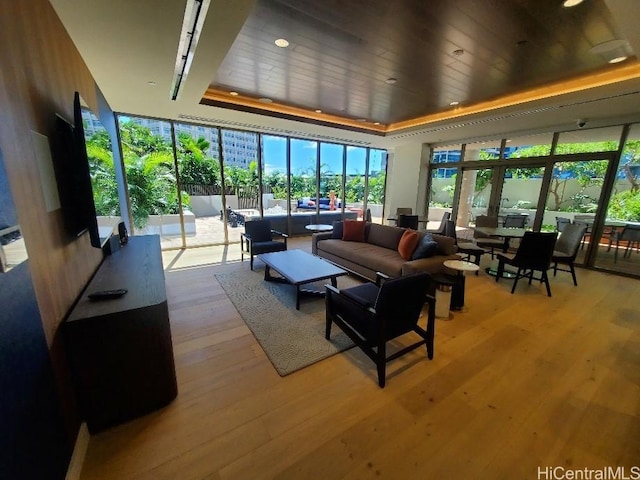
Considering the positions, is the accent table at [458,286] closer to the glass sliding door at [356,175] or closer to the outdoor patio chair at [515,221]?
the outdoor patio chair at [515,221]

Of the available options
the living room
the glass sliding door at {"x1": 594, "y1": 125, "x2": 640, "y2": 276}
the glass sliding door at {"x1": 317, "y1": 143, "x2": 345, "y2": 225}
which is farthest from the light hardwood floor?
the glass sliding door at {"x1": 317, "y1": 143, "x2": 345, "y2": 225}

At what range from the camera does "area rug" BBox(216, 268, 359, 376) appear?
7.31 feet

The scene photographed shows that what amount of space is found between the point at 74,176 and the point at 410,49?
316cm

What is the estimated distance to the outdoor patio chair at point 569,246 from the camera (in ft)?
12.6

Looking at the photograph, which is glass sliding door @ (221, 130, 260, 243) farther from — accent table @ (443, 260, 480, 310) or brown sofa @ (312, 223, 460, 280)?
accent table @ (443, 260, 480, 310)

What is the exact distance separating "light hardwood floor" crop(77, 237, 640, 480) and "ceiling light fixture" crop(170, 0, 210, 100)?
2702 mm

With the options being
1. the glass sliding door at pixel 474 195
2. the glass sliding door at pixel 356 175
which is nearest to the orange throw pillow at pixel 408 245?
the glass sliding door at pixel 474 195

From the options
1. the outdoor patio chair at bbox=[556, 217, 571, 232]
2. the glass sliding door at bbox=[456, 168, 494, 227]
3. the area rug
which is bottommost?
the area rug

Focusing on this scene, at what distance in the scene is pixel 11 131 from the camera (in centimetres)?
111

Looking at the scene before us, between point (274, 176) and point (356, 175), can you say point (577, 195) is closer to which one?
point (356, 175)

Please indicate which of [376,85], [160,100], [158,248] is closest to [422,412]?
[158,248]

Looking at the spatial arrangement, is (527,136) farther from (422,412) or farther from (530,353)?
(422,412)

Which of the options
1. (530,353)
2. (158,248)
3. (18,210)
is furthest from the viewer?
(158,248)

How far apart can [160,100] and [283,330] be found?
3.83m
